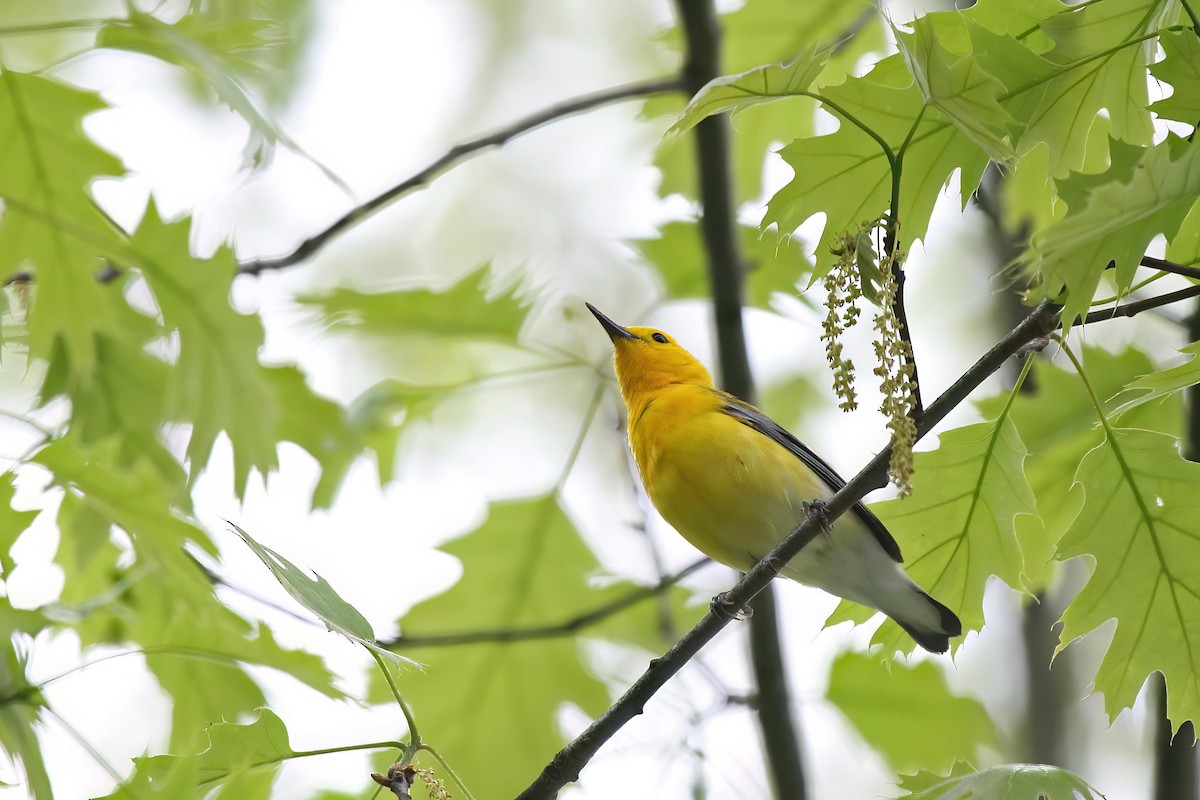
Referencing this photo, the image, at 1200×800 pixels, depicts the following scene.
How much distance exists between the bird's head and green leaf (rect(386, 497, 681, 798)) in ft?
2.44

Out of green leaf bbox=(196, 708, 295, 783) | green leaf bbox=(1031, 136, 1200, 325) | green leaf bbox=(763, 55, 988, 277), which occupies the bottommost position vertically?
green leaf bbox=(196, 708, 295, 783)

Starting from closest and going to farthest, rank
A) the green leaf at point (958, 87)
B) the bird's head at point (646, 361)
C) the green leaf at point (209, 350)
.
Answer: the green leaf at point (958, 87), the green leaf at point (209, 350), the bird's head at point (646, 361)

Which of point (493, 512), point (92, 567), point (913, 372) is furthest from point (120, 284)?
point (913, 372)

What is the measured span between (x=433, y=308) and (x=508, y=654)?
1378 mm

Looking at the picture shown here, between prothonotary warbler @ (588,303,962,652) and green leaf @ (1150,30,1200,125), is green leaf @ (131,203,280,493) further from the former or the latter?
green leaf @ (1150,30,1200,125)

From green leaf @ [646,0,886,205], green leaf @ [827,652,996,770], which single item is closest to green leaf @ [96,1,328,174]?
green leaf @ [646,0,886,205]

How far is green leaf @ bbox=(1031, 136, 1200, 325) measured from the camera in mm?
1685

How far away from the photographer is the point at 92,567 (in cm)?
391

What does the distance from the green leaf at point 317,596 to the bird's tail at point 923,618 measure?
2.23 m

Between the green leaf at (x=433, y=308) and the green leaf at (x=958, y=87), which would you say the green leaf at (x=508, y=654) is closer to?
the green leaf at (x=433, y=308)

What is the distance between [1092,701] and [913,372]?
680 centimetres

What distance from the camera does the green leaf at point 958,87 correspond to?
1835 millimetres

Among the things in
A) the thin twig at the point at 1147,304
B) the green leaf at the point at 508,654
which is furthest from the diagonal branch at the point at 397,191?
the thin twig at the point at 1147,304

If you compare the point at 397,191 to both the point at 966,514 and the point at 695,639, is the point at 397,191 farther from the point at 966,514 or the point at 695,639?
the point at 966,514
